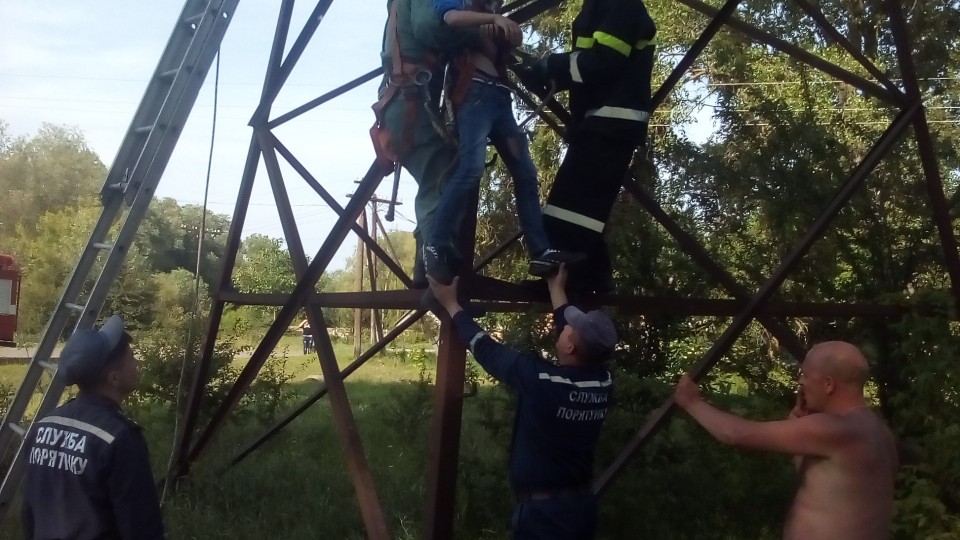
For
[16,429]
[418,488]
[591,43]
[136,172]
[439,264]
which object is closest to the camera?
[439,264]

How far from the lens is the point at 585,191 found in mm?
4805

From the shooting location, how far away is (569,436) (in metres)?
3.76

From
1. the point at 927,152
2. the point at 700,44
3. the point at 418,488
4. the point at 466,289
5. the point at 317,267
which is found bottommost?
the point at 418,488

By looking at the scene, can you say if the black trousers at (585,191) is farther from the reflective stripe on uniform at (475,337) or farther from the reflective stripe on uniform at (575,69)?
the reflective stripe on uniform at (475,337)

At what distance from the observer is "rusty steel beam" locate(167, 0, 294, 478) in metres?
6.43

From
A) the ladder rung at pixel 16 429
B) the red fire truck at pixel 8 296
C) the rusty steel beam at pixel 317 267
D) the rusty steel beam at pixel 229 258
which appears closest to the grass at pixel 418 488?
the rusty steel beam at pixel 229 258

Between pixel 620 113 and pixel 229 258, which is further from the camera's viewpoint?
pixel 229 258

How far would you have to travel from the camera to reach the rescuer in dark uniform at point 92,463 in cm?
289

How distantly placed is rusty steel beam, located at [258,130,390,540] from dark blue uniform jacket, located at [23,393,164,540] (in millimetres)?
2019

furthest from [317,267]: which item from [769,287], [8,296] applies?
[8,296]

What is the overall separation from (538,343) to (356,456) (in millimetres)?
2753

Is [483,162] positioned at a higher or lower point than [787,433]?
higher

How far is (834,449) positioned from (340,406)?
2769 mm

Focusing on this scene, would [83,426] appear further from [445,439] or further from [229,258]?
[229,258]
